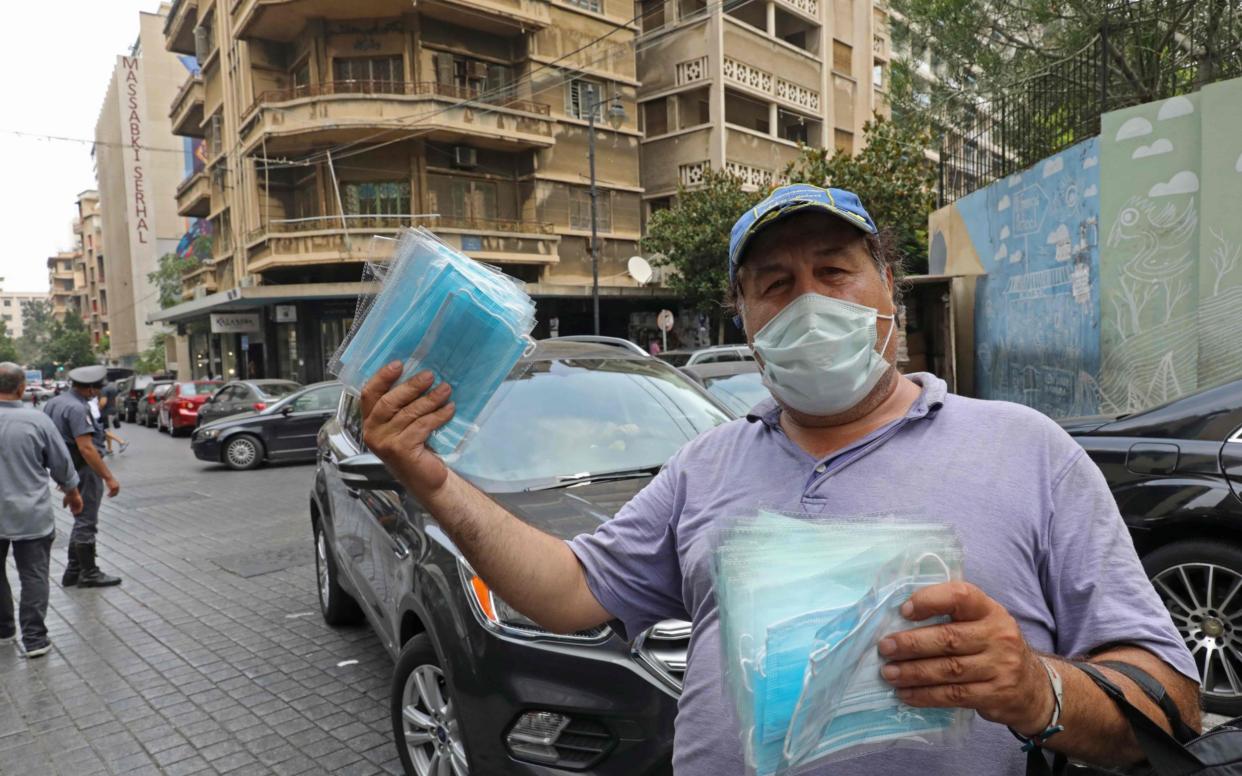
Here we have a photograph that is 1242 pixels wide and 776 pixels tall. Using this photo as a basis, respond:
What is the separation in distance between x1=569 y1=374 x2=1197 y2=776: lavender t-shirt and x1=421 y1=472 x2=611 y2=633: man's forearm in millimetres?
157

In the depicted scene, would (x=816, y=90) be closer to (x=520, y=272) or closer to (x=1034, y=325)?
(x=520, y=272)

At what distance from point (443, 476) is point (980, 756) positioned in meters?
1.06

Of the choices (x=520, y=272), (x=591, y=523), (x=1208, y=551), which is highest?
(x=520, y=272)

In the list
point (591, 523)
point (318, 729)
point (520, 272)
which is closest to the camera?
point (591, 523)

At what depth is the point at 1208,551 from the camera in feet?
11.7

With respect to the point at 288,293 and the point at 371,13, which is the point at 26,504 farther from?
the point at 371,13

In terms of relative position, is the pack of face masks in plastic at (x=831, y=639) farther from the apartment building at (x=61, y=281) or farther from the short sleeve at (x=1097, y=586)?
the apartment building at (x=61, y=281)

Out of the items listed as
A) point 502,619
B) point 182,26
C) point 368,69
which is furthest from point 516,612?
point 182,26

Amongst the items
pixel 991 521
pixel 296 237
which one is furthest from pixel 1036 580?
pixel 296 237

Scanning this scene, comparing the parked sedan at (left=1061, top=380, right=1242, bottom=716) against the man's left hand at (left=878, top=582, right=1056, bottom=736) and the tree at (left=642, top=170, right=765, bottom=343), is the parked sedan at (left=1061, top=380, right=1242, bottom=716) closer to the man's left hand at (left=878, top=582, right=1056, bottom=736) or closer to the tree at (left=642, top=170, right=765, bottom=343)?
the man's left hand at (left=878, top=582, right=1056, bottom=736)

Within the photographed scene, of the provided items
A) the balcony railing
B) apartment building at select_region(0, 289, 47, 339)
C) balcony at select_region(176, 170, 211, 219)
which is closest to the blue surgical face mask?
the balcony railing

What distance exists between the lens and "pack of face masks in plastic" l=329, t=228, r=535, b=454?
140 cm

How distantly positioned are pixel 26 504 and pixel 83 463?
1.89 metres

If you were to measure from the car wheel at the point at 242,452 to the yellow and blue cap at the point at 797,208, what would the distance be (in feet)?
50.6
